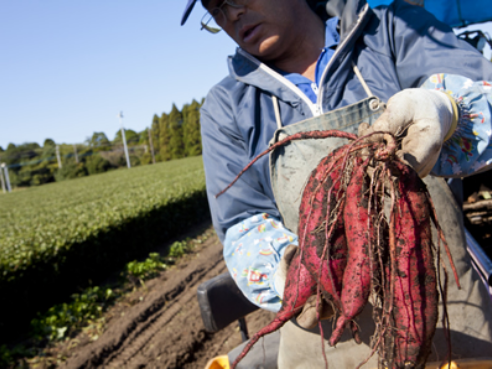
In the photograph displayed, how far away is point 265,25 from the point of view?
1.60 m

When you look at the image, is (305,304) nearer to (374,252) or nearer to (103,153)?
(374,252)

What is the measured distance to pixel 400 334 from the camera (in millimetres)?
1235

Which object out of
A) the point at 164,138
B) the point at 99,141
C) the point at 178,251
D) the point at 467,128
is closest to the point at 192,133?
the point at 164,138

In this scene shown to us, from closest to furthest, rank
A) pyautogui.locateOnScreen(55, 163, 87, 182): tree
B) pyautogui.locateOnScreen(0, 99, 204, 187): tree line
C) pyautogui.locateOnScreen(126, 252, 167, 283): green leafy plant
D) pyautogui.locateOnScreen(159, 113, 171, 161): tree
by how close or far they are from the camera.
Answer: pyautogui.locateOnScreen(126, 252, 167, 283): green leafy plant < pyautogui.locateOnScreen(55, 163, 87, 182): tree < pyautogui.locateOnScreen(0, 99, 204, 187): tree line < pyautogui.locateOnScreen(159, 113, 171, 161): tree

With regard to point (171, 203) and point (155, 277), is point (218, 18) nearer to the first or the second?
point (155, 277)

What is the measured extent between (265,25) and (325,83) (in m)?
0.40

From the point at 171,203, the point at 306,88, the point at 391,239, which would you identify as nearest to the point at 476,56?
the point at 306,88

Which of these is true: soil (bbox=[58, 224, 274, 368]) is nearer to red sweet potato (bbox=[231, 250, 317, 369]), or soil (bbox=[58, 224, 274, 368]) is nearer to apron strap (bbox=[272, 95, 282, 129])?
red sweet potato (bbox=[231, 250, 317, 369])

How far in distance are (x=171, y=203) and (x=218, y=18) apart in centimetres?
718

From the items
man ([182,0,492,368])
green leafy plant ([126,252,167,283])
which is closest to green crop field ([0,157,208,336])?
green leafy plant ([126,252,167,283])

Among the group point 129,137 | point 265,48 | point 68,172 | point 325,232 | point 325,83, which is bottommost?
point 325,232

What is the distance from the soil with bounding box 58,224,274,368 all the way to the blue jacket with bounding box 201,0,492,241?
8.67ft

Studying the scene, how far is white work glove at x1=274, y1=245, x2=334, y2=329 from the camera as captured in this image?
1301 millimetres

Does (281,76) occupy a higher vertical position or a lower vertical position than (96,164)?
lower
